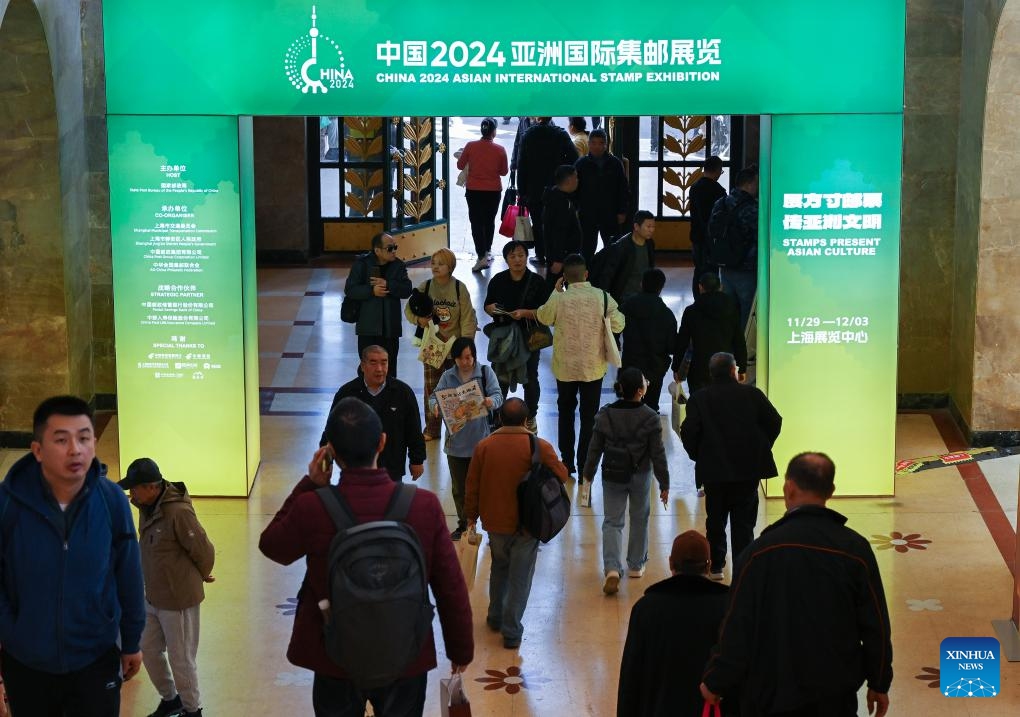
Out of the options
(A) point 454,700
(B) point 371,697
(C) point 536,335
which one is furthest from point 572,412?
(B) point 371,697

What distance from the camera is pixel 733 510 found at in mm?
8930

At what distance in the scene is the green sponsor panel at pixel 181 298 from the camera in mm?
10172

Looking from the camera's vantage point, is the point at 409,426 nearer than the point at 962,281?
Yes

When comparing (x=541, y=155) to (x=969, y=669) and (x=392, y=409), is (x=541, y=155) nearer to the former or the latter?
(x=392, y=409)

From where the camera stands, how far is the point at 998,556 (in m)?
9.60

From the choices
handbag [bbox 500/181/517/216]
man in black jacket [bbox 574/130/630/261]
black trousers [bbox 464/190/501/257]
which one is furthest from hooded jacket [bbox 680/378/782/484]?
handbag [bbox 500/181/517/216]

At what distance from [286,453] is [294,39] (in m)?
3.12

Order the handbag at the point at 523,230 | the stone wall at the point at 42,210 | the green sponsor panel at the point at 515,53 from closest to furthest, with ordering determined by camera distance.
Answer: the green sponsor panel at the point at 515,53
the stone wall at the point at 42,210
the handbag at the point at 523,230

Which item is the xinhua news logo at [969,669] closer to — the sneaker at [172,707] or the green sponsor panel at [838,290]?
the green sponsor panel at [838,290]

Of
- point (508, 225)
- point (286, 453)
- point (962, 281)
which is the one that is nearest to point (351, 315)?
point (286, 453)

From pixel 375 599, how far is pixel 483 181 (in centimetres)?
1303

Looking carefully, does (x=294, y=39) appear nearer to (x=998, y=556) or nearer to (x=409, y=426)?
(x=409, y=426)

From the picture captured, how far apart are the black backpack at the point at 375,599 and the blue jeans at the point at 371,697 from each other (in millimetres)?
210

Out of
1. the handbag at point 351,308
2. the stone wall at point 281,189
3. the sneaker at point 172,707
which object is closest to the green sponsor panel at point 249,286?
the handbag at point 351,308
